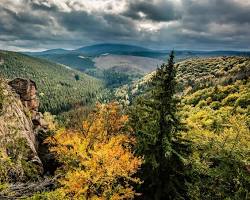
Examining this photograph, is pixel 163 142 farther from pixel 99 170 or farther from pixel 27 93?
pixel 27 93

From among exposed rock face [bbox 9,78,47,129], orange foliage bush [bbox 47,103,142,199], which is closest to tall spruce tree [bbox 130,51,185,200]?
orange foliage bush [bbox 47,103,142,199]

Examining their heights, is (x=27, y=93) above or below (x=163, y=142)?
above

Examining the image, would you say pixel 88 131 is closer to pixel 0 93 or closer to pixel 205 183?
pixel 205 183

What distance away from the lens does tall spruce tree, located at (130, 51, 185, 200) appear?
33312 millimetres

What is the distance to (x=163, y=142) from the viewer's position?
3328 cm

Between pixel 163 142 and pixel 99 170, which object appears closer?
pixel 163 142

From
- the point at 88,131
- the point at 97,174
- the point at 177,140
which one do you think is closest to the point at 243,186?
the point at 177,140

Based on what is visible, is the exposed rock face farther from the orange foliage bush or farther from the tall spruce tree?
the tall spruce tree

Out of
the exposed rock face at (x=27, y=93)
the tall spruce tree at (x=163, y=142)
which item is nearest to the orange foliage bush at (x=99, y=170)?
the tall spruce tree at (x=163, y=142)

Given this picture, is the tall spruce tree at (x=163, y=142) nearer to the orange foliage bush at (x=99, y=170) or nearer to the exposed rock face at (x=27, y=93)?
the orange foliage bush at (x=99, y=170)

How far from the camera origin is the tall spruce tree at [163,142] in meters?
33.3

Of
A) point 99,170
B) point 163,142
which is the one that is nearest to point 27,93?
point 99,170

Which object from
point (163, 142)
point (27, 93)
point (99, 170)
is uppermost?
point (27, 93)

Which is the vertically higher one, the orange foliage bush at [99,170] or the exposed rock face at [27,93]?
the exposed rock face at [27,93]
